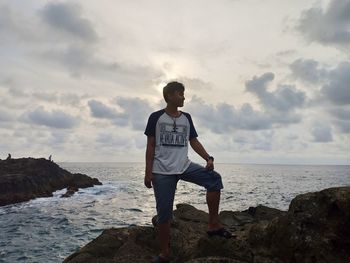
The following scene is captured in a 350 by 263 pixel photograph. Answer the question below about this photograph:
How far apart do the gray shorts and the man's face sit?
130cm

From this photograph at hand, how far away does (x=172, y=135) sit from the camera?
23.5ft

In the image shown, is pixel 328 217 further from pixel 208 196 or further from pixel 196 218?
pixel 196 218

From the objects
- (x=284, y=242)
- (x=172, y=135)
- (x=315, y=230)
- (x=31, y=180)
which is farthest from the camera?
(x=31, y=180)

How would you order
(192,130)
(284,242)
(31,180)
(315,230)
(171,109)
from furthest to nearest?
(31,180) < (192,130) < (171,109) < (284,242) < (315,230)

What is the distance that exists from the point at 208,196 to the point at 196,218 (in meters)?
4.26

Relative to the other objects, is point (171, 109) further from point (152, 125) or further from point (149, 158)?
point (149, 158)

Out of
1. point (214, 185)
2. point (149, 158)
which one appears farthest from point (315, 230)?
point (149, 158)

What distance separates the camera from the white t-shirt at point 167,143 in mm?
7070

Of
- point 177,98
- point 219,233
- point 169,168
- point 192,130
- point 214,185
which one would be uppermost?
point 177,98

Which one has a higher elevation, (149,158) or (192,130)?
(192,130)

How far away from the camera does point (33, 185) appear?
171ft

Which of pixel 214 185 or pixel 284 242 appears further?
pixel 214 185

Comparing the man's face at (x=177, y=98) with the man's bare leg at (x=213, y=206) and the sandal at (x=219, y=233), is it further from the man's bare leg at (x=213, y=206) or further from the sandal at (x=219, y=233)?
the sandal at (x=219, y=233)

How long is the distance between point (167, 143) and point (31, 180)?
50.4 meters
